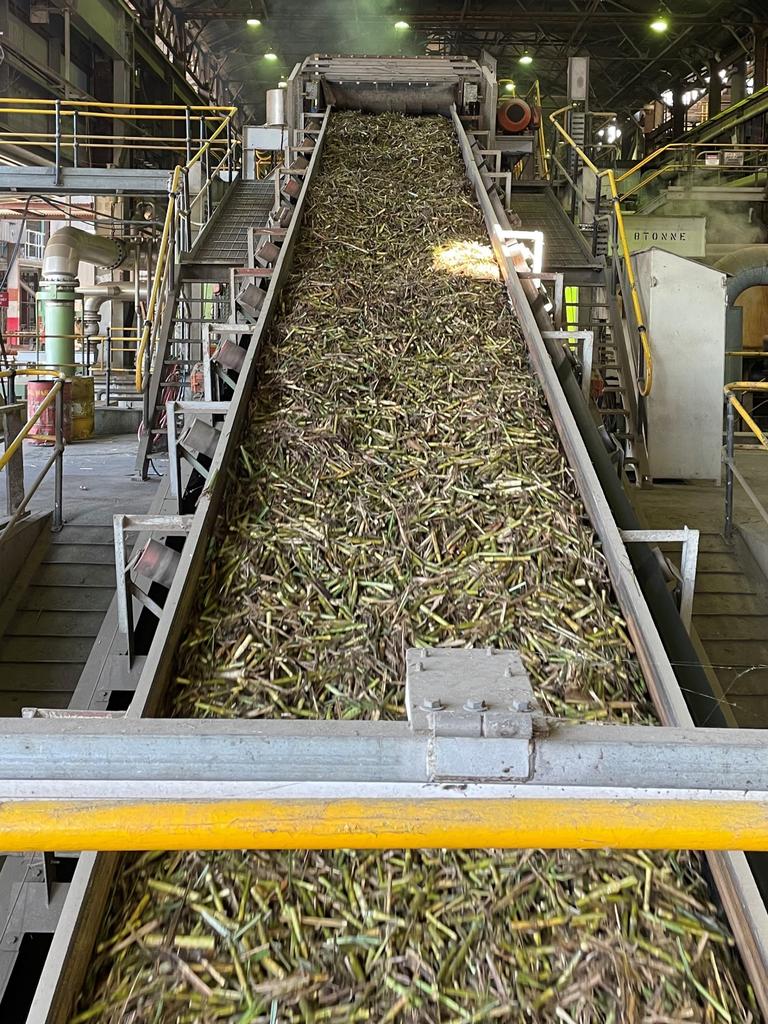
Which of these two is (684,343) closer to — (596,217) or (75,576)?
(596,217)

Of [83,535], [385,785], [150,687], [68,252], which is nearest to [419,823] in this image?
[385,785]

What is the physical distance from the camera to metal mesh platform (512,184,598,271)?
6293mm

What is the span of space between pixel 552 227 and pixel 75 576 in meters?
5.06

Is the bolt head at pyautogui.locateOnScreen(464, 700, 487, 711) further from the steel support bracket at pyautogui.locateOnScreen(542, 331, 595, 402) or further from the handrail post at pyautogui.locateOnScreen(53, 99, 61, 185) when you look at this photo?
the handrail post at pyautogui.locateOnScreen(53, 99, 61, 185)

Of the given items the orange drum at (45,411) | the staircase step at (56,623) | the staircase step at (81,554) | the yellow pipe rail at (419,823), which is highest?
the orange drum at (45,411)

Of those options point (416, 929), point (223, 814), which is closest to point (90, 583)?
point (416, 929)

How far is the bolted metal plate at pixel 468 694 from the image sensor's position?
84cm

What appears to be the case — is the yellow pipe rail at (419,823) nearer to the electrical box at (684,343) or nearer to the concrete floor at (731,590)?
the concrete floor at (731,590)

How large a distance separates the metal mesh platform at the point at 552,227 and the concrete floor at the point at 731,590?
7.56 feet

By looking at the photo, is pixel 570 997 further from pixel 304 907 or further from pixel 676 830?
pixel 676 830

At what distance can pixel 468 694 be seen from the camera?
0.90 meters

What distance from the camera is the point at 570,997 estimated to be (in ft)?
4.43

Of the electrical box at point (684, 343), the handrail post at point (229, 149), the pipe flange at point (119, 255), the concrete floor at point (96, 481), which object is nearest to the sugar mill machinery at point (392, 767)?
the concrete floor at point (96, 481)

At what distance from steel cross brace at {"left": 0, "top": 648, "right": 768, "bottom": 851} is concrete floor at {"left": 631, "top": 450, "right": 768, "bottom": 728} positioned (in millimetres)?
2516
